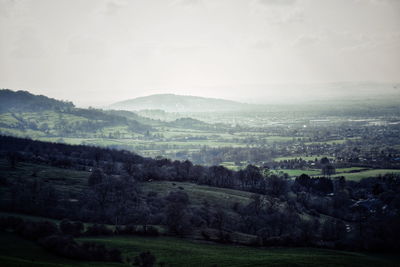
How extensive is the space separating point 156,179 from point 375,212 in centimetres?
4702

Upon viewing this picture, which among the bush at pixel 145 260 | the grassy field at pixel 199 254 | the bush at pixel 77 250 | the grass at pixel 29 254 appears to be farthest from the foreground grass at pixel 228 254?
the grass at pixel 29 254

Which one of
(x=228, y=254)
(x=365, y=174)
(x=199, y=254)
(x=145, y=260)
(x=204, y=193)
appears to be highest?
(x=145, y=260)

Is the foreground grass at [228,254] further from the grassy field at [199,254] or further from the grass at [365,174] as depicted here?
the grass at [365,174]

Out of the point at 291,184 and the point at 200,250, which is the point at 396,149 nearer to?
the point at 291,184

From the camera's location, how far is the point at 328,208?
261 feet

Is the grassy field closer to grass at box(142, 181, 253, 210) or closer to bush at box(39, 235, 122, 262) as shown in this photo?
bush at box(39, 235, 122, 262)

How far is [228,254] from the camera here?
42125mm

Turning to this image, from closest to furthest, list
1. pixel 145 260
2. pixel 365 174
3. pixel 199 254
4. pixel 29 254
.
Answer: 1. pixel 29 254
2. pixel 145 260
3. pixel 199 254
4. pixel 365 174

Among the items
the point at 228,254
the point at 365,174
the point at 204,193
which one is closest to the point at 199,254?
the point at 228,254

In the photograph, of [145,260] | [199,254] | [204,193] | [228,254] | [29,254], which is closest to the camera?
[29,254]

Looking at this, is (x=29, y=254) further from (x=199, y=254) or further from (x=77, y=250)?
(x=199, y=254)

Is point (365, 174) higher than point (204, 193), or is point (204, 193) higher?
point (365, 174)

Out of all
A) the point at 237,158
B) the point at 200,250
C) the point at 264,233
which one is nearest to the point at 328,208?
the point at 264,233

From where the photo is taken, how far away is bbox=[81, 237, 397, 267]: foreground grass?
38.4 metres
